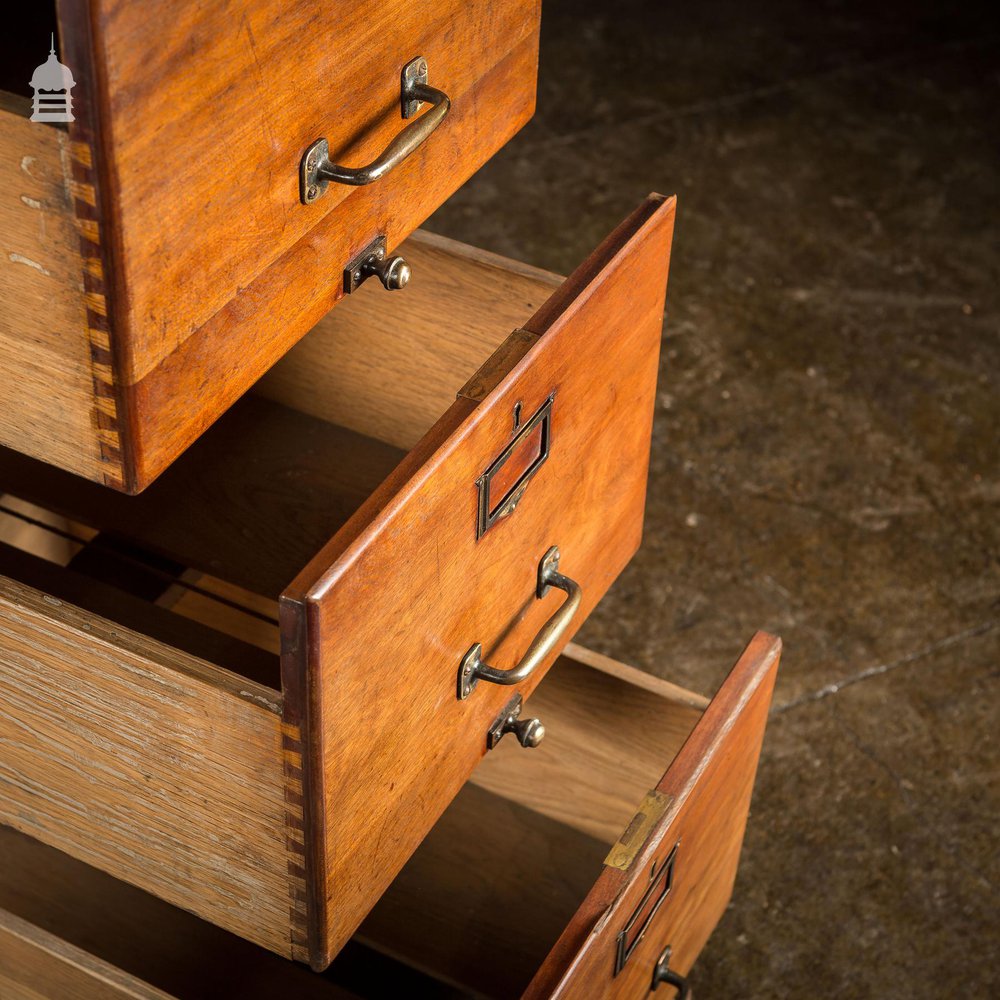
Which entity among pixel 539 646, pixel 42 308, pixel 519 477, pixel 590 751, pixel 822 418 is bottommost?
pixel 822 418

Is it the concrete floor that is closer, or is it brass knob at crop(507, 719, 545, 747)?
brass knob at crop(507, 719, 545, 747)

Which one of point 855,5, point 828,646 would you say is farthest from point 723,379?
point 855,5

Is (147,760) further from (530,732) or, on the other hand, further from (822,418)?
(822,418)

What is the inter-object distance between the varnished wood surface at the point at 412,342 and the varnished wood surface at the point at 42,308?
42 cm

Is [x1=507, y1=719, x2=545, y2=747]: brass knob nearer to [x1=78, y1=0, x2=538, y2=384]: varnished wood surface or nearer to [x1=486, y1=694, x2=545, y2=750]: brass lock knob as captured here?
[x1=486, y1=694, x2=545, y2=750]: brass lock knob

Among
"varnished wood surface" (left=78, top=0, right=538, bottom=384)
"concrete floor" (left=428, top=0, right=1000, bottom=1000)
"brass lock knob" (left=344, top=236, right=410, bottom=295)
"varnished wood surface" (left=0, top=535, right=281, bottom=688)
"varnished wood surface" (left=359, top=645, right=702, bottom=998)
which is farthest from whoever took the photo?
"concrete floor" (left=428, top=0, right=1000, bottom=1000)

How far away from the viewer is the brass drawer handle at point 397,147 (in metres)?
0.80

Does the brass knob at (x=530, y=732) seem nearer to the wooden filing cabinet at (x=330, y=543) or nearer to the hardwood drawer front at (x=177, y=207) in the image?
the wooden filing cabinet at (x=330, y=543)

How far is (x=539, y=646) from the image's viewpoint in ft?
3.13

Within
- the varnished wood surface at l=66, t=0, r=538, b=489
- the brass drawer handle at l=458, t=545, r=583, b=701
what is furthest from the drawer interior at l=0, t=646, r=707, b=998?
the varnished wood surface at l=66, t=0, r=538, b=489

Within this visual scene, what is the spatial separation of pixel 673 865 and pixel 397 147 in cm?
52

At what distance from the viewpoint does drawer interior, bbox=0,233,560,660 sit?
3.82 ft

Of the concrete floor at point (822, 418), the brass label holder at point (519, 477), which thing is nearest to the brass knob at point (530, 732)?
the brass label holder at point (519, 477)

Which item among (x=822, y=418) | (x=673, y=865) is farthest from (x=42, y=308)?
(x=822, y=418)
